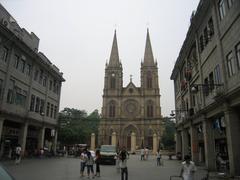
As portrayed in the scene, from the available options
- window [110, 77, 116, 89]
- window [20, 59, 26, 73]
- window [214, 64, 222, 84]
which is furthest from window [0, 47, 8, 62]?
window [110, 77, 116, 89]

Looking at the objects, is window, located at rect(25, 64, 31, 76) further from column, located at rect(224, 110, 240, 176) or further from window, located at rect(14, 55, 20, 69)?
column, located at rect(224, 110, 240, 176)

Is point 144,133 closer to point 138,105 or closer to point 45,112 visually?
point 138,105

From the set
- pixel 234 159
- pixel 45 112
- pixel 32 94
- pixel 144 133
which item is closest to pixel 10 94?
pixel 32 94

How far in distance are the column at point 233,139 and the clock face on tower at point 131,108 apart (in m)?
54.7

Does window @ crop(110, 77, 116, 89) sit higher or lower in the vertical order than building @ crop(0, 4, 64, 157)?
higher

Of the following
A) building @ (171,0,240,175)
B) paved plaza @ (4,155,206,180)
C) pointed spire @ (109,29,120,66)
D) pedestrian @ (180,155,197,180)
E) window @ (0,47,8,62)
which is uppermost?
pointed spire @ (109,29,120,66)

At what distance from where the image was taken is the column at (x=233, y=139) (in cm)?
1349

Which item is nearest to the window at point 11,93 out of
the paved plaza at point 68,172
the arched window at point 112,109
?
the paved plaza at point 68,172

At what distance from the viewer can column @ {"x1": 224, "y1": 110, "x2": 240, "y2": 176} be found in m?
13.5

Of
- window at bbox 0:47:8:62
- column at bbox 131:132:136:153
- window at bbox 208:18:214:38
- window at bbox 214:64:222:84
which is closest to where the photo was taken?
window at bbox 214:64:222:84

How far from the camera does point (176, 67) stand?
102ft

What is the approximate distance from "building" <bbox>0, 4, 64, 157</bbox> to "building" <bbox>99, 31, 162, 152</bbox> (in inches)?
1232

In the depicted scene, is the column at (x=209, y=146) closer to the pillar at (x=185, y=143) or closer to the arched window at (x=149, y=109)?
the pillar at (x=185, y=143)

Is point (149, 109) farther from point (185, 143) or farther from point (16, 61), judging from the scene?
point (16, 61)
